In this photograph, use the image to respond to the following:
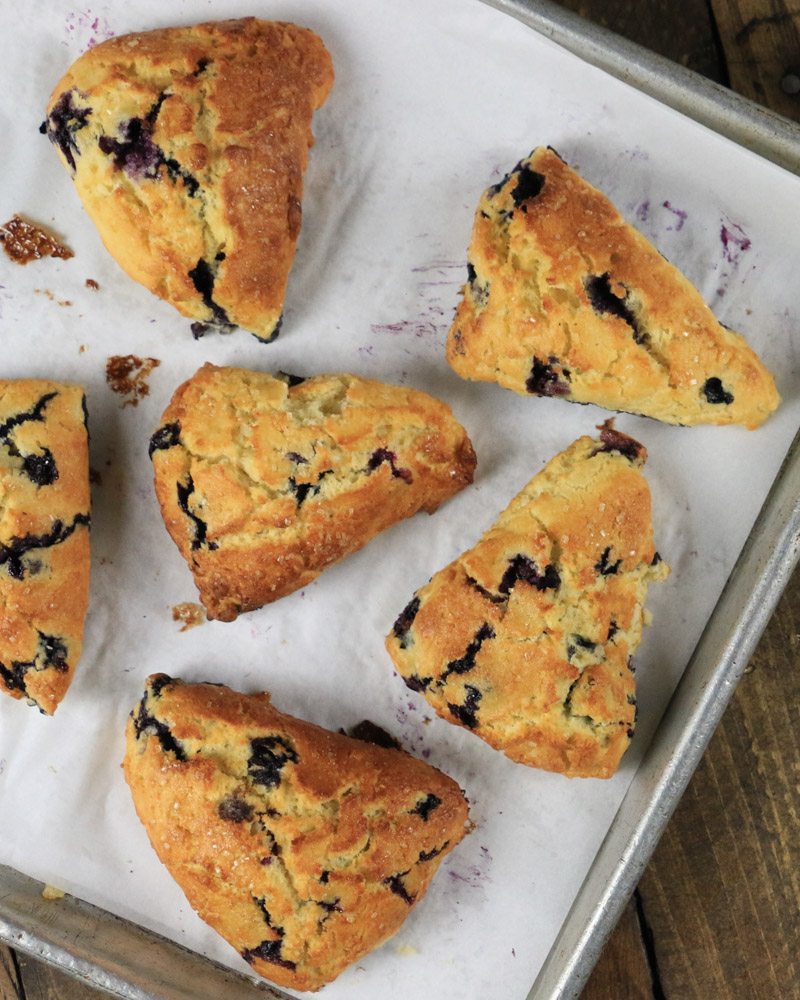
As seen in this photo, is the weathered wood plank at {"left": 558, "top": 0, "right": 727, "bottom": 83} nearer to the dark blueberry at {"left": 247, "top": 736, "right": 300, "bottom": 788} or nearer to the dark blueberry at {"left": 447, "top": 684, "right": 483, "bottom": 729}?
the dark blueberry at {"left": 447, "top": 684, "right": 483, "bottom": 729}

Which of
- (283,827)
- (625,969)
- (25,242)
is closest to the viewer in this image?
(283,827)

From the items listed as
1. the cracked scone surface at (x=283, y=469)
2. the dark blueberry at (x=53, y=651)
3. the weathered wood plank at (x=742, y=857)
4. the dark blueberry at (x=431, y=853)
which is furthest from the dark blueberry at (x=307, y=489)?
the weathered wood plank at (x=742, y=857)

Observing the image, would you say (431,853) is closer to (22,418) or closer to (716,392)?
(716,392)

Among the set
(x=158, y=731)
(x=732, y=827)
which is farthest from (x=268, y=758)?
(x=732, y=827)

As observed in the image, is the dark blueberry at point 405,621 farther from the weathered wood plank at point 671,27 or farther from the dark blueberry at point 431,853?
the weathered wood plank at point 671,27

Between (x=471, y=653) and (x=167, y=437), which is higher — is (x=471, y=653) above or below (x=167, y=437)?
below

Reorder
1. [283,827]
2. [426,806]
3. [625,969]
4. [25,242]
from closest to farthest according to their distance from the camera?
[283,827], [426,806], [25,242], [625,969]
